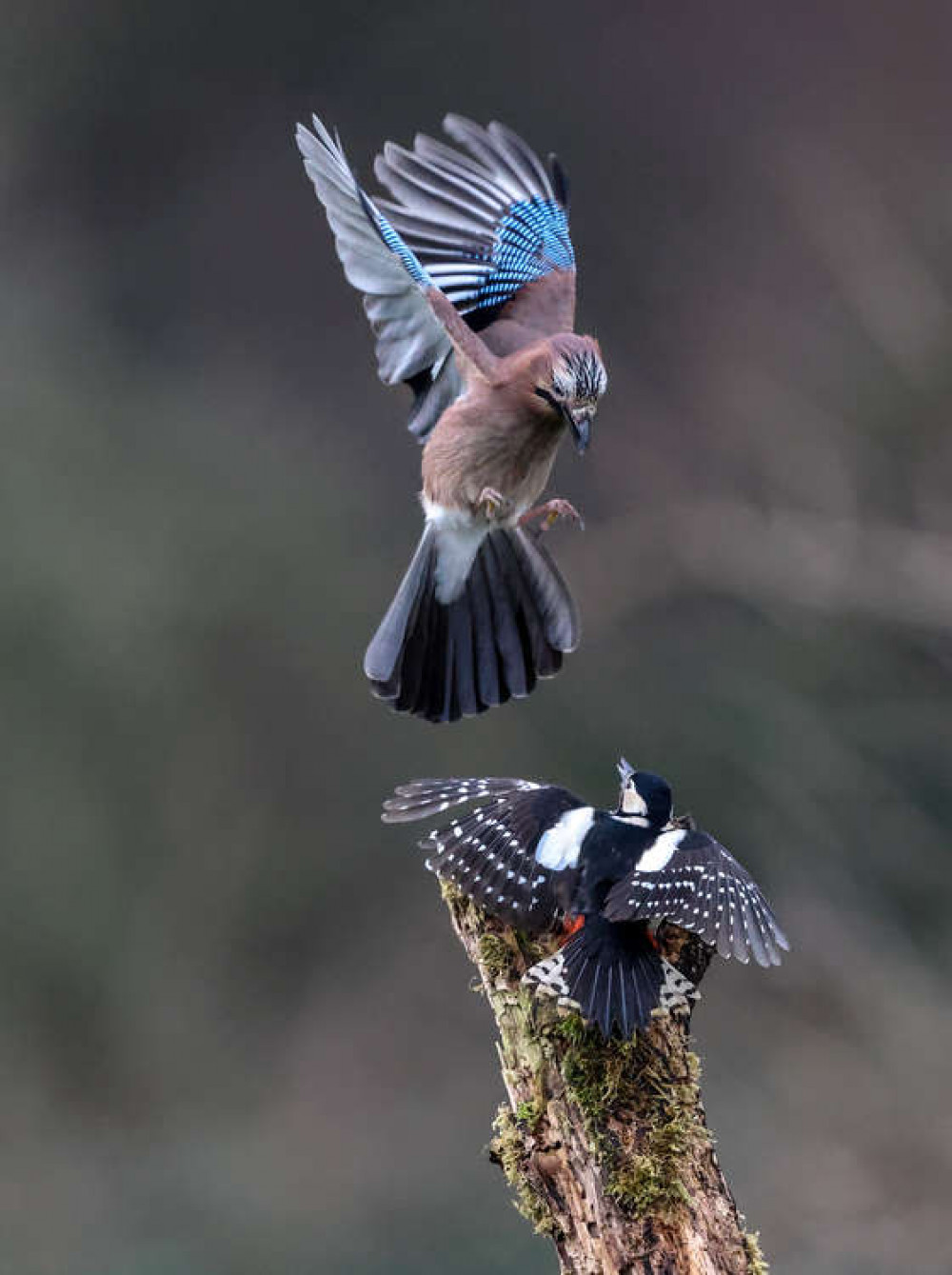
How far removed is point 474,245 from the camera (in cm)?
464

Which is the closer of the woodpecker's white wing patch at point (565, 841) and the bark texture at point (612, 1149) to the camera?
the bark texture at point (612, 1149)

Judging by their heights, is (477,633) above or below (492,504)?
below

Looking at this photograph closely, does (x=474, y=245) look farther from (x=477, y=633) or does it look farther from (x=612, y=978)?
(x=612, y=978)

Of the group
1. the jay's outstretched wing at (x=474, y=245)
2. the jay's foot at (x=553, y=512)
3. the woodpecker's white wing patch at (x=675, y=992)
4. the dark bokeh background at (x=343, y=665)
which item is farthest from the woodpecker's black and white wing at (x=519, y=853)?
the dark bokeh background at (x=343, y=665)

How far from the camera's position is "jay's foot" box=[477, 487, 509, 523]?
4285mm

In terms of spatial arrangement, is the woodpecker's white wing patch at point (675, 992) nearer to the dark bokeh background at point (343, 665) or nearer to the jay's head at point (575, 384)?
the jay's head at point (575, 384)

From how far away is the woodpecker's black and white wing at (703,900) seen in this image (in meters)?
3.07

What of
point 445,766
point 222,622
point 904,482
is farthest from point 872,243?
point 222,622

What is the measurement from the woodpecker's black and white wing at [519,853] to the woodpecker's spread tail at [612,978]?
102 mm

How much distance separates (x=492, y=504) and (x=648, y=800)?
1112mm

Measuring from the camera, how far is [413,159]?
4664 mm

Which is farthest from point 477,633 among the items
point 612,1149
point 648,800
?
point 612,1149

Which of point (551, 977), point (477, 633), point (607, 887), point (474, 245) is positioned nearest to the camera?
point (551, 977)

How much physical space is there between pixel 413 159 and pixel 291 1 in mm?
3582
